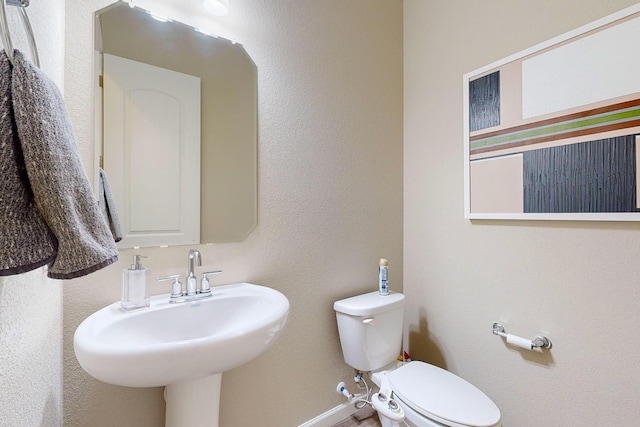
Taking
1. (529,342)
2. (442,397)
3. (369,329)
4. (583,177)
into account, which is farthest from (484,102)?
(442,397)

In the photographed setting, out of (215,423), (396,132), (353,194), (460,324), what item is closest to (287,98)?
(353,194)

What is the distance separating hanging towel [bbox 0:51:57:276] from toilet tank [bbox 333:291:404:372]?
1230mm

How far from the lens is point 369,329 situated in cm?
142

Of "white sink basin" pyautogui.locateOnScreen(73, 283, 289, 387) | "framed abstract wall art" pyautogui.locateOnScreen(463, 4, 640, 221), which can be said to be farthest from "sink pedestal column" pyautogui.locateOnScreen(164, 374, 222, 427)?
"framed abstract wall art" pyautogui.locateOnScreen(463, 4, 640, 221)

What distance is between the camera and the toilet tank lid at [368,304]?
1403 millimetres

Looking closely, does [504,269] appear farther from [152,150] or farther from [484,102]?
[152,150]

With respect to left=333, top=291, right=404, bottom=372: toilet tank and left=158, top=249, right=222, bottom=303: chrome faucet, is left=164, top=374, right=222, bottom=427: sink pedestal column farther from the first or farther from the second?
left=333, top=291, right=404, bottom=372: toilet tank

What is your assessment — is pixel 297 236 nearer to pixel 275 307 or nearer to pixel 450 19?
pixel 275 307

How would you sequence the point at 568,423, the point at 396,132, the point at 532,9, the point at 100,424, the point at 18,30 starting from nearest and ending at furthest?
1. the point at 18,30
2. the point at 100,424
3. the point at 568,423
4. the point at 532,9
5. the point at 396,132

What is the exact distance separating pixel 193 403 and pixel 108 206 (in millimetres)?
713

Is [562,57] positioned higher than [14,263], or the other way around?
[562,57]

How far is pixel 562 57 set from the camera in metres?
1.23

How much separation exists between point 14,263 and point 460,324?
174 centimetres

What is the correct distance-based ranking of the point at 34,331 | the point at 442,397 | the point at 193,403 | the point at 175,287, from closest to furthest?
the point at 34,331
the point at 193,403
the point at 175,287
the point at 442,397
